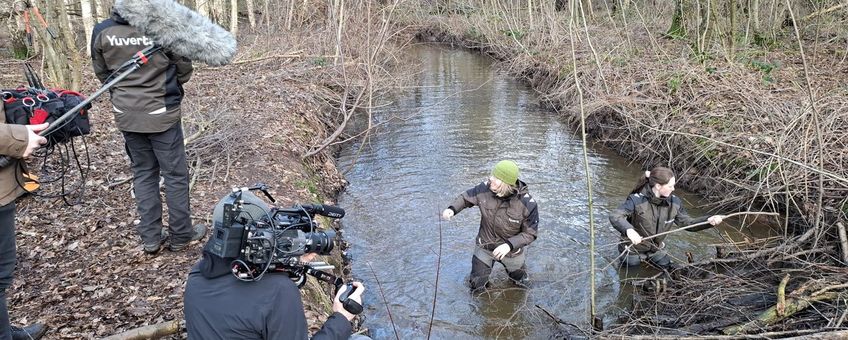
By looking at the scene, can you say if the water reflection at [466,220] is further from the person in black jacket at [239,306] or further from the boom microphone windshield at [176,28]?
the boom microphone windshield at [176,28]

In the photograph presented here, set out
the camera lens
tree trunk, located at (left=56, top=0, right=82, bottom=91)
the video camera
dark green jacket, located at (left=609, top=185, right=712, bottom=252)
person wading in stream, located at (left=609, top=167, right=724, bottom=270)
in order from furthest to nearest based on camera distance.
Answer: tree trunk, located at (left=56, top=0, right=82, bottom=91) → dark green jacket, located at (left=609, top=185, right=712, bottom=252) → person wading in stream, located at (left=609, top=167, right=724, bottom=270) → the camera lens → the video camera

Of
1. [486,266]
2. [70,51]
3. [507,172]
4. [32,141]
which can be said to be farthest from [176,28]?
[70,51]

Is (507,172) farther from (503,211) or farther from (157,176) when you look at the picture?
(157,176)

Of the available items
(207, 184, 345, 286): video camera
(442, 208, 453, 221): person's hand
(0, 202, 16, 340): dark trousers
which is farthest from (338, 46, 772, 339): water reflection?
(0, 202, 16, 340): dark trousers

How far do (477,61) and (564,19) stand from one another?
13.6 feet

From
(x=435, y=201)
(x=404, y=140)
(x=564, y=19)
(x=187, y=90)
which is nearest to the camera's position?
(x=435, y=201)

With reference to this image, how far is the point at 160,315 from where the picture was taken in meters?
4.08

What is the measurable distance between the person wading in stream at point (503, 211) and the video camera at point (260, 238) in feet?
9.47

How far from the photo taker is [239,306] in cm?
223

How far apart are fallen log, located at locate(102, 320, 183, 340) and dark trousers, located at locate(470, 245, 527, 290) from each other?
319cm

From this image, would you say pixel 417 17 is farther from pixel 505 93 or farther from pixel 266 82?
pixel 266 82

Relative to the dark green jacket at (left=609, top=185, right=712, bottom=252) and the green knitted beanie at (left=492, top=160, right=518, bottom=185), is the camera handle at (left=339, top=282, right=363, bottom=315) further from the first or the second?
the dark green jacket at (left=609, top=185, right=712, bottom=252)

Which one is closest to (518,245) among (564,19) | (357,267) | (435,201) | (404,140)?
(357,267)

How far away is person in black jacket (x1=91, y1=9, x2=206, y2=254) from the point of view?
4.15 meters
